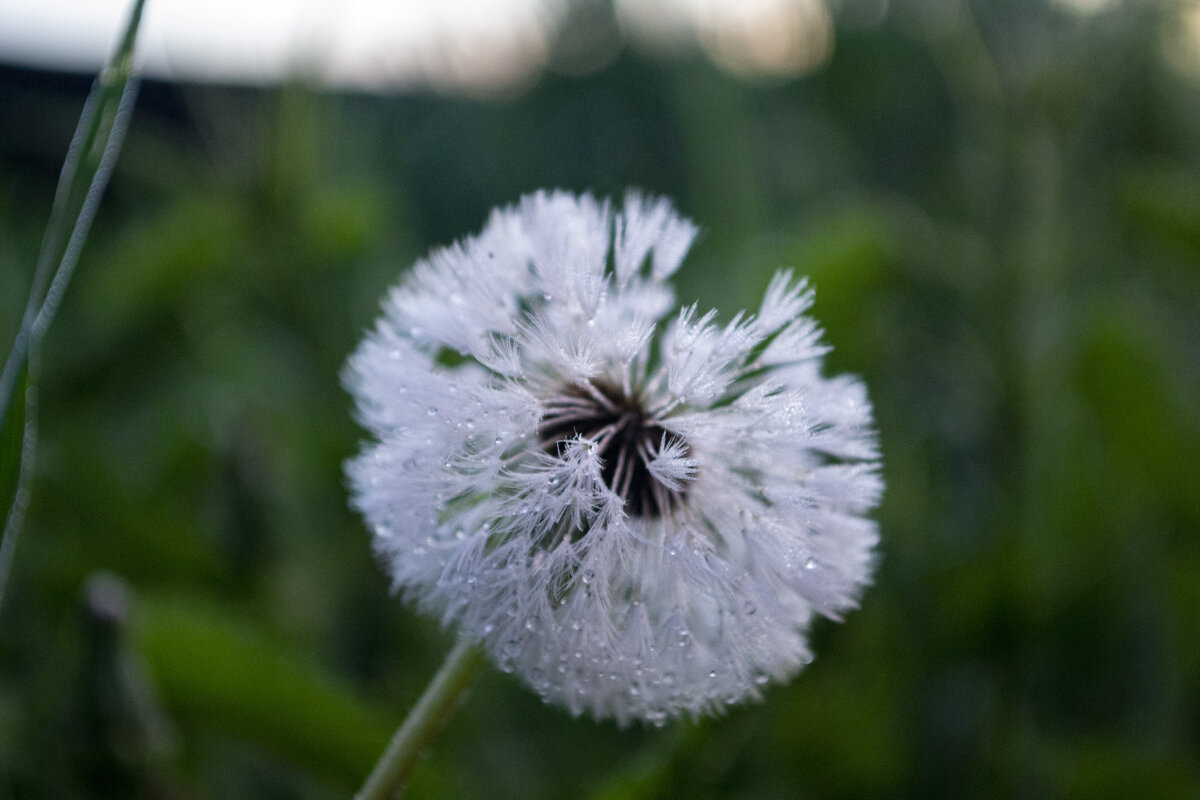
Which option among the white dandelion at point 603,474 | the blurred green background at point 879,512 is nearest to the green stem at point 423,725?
the white dandelion at point 603,474

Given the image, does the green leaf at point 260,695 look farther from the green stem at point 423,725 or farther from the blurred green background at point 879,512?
the green stem at point 423,725

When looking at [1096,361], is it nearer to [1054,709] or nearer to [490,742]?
[1054,709]

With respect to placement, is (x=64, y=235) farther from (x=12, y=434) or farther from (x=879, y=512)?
(x=879, y=512)

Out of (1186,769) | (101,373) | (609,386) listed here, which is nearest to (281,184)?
(101,373)

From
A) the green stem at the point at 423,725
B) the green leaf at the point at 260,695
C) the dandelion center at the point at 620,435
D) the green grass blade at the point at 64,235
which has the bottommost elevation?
the green leaf at the point at 260,695

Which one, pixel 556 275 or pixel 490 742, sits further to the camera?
pixel 490 742

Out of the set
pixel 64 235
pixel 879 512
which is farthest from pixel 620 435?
pixel 879 512
